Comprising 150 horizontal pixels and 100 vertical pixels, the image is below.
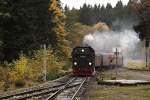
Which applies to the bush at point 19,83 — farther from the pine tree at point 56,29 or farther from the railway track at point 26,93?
the pine tree at point 56,29

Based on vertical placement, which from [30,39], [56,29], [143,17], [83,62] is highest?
[143,17]

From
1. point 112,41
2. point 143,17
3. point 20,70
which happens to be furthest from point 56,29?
point 112,41

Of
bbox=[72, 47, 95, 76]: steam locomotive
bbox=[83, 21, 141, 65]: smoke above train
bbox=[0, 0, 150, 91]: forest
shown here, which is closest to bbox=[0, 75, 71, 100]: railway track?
bbox=[0, 0, 150, 91]: forest

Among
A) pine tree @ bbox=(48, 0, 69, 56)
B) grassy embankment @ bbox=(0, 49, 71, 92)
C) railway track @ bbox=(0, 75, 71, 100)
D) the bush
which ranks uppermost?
pine tree @ bbox=(48, 0, 69, 56)

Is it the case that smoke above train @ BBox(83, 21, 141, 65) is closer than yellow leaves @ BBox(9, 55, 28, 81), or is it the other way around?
yellow leaves @ BBox(9, 55, 28, 81)

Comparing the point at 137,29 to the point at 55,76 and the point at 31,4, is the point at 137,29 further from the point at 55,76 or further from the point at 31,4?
the point at 55,76

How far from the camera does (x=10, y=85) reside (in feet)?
115

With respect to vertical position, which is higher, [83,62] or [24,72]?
[83,62]

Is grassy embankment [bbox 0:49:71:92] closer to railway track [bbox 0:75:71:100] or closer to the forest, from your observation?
the forest

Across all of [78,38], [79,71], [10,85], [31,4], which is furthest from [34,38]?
[78,38]

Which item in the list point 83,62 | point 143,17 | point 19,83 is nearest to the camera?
point 19,83

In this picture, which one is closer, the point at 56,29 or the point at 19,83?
the point at 19,83

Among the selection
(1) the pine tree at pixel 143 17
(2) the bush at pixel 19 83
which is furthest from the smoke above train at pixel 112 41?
(2) the bush at pixel 19 83

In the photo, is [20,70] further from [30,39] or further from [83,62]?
[30,39]
